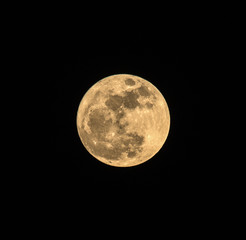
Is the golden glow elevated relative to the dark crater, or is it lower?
lower

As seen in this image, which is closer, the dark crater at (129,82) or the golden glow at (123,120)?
the golden glow at (123,120)

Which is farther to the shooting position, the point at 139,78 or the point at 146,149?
the point at 139,78

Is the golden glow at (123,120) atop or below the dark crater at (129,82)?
below

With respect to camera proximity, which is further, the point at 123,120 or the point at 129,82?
the point at 129,82

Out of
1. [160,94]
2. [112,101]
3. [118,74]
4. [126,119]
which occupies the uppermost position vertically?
[118,74]

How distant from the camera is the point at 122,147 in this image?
5.53 meters

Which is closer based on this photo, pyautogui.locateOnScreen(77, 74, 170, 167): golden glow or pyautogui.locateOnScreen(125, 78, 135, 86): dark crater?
pyautogui.locateOnScreen(77, 74, 170, 167): golden glow

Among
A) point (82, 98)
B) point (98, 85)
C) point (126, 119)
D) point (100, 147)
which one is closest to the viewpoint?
point (126, 119)

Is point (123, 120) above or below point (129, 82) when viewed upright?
below

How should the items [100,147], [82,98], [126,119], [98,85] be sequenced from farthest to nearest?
[82,98] < [98,85] < [100,147] < [126,119]

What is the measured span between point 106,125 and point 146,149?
122cm

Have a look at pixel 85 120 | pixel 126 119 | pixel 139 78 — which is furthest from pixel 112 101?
pixel 139 78

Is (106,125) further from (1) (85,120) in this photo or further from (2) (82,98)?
(2) (82,98)

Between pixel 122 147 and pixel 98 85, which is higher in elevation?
pixel 98 85
